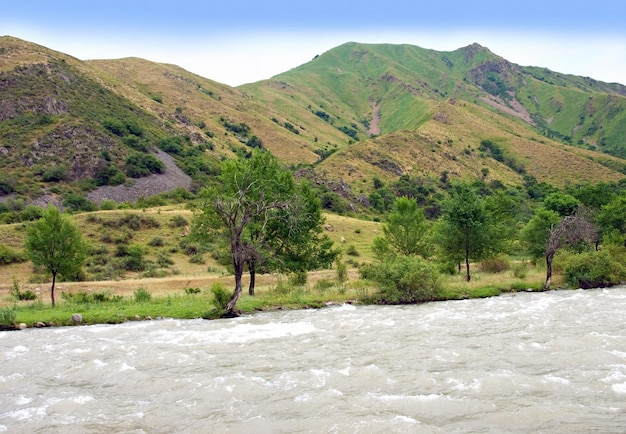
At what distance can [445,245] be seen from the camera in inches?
1741

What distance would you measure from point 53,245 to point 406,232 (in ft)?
94.1

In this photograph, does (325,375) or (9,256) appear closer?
(325,375)

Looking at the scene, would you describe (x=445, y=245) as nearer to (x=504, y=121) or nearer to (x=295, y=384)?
(x=295, y=384)

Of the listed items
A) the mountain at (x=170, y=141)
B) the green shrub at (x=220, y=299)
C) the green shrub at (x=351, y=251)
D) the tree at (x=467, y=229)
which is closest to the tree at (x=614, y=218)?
the tree at (x=467, y=229)

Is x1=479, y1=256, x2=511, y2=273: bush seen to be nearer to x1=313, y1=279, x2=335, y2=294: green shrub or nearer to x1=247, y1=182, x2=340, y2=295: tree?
x1=247, y1=182, x2=340, y2=295: tree

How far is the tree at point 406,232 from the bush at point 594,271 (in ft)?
39.8

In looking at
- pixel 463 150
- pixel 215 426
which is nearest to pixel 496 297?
pixel 215 426

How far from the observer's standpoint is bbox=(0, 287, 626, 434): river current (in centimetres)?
1261

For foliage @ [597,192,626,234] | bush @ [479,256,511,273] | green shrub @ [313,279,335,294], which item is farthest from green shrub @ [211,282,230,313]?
foliage @ [597,192,626,234]

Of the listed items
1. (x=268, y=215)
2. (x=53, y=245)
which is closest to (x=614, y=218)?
(x=268, y=215)

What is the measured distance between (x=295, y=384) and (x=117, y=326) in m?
13.9

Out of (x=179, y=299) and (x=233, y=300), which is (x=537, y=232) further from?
(x=179, y=299)

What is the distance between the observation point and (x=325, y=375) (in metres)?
16.5

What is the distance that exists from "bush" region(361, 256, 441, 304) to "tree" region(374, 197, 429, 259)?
11797 millimetres
